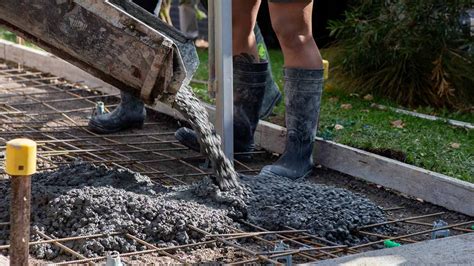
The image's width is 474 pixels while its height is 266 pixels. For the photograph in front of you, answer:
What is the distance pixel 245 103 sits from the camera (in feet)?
17.2

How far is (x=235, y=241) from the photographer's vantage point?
3762 millimetres

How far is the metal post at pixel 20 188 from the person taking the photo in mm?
2859

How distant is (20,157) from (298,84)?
2238 millimetres

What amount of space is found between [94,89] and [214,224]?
11.7 feet

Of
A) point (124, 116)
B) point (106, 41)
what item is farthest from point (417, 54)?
point (106, 41)

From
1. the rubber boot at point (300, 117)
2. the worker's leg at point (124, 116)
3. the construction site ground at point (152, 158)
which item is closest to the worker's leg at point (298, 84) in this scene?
the rubber boot at point (300, 117)

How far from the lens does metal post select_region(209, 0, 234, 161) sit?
4781 millimetres

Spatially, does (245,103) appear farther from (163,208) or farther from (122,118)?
(163,208)

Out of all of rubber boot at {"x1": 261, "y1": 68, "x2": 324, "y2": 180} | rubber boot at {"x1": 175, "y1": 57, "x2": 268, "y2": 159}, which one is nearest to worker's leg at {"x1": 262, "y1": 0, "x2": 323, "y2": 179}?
rubber boot at {"x1": 261, "y1": 68, "x2": 324, "y2": 180}

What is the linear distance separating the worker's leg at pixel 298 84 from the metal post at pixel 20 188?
6.42 feet

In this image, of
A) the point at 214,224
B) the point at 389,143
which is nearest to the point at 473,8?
the point at 389,143

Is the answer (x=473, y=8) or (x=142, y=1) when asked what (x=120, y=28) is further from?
(x=473, y=8)

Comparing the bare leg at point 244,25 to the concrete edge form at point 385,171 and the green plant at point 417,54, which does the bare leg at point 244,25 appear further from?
the green plant at point 417,54

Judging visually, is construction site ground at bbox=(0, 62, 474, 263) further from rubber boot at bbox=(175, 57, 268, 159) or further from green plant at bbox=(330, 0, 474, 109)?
green plant at bbox=(330, 0, 474, 109)
